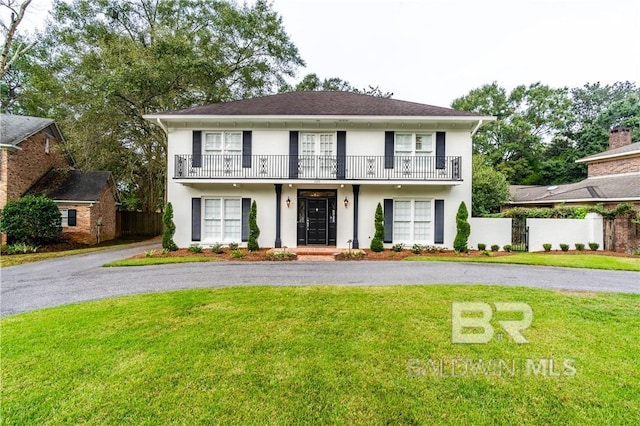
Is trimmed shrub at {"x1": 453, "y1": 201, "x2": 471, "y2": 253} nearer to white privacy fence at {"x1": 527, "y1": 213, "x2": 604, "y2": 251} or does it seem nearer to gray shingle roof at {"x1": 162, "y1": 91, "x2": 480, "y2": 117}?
white privacy fence at {"x1": 527, "y1": 213, "x2": 604, "y2": 251}

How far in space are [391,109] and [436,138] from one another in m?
2.24

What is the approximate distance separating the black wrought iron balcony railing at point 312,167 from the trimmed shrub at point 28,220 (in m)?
6.16

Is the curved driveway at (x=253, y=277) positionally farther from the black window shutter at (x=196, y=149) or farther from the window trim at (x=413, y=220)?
the black window shutter at (x=196, y=149)

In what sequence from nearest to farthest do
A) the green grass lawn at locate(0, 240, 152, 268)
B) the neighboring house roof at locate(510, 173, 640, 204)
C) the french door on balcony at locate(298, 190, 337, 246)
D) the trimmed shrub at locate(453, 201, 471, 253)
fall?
the green grass lawn at locate(0, 240, 152, 268), the trimmed shrub at locate(453, 201, 471, 253), the french door on balcony at locate(298, 190, 337, 246), the neighboring house roof at locate(510, 173, 640, 204)

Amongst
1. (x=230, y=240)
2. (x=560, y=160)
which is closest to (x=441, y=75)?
(x=560, y=160)

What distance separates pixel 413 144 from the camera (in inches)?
459

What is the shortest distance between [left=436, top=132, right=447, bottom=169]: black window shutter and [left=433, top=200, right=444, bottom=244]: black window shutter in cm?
151

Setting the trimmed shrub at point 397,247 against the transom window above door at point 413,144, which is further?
the transom window above door at point 413,144

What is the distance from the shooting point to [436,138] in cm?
1159

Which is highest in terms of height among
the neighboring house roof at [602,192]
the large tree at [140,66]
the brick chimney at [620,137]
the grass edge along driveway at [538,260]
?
the large tree at [140,66]

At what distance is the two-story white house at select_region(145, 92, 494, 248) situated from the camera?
11.5 m

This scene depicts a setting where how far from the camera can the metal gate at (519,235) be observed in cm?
1158

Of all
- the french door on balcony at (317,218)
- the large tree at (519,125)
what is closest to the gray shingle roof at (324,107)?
the french door on balcony at (317,218)

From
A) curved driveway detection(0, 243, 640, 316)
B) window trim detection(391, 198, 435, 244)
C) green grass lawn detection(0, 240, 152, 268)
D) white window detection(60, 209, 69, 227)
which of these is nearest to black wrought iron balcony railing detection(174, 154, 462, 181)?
window trim detection(391, 198, 435, 244)
